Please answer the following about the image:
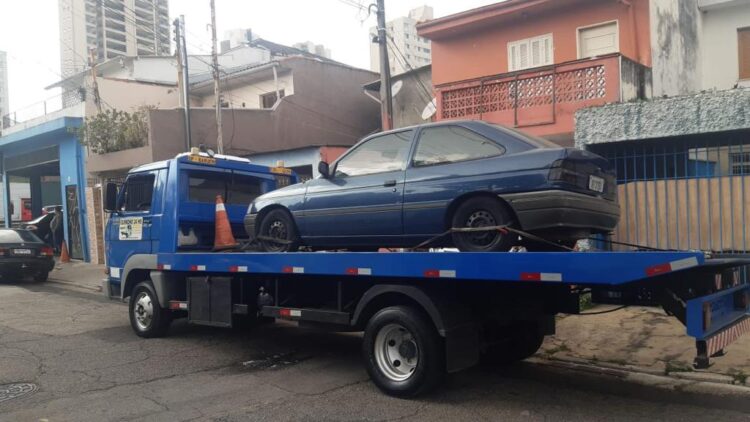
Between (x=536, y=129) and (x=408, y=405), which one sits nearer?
(x=408, y=405)

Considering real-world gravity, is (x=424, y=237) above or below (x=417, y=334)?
above

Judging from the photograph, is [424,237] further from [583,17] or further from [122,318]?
[583,17]

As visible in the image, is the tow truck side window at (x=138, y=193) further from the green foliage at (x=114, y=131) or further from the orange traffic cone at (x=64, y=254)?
the orange traffic cone at (x=64, y=254)

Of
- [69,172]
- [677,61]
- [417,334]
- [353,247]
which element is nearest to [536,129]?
[677,61]

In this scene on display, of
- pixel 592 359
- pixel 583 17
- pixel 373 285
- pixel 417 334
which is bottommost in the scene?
pixel 592 359

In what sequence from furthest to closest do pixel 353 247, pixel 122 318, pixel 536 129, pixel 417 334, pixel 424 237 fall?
pixel 536 129, pixel 122 318, pixel 353 247, pixel 424 237, pixel 417 334

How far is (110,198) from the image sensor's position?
8352 millimetres

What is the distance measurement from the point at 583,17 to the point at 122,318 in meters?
11.5

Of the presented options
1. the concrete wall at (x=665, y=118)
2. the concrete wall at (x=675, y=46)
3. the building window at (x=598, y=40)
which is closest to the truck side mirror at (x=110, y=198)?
the concrete wall at (x=665, y=118)

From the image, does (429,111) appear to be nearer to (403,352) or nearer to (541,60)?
(541,60)

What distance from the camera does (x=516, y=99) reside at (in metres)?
11.4

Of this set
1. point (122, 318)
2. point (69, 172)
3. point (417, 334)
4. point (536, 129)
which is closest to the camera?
point (417, 334)

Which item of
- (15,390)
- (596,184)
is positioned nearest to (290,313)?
(15,390)

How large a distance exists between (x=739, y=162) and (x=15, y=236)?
16.0m
